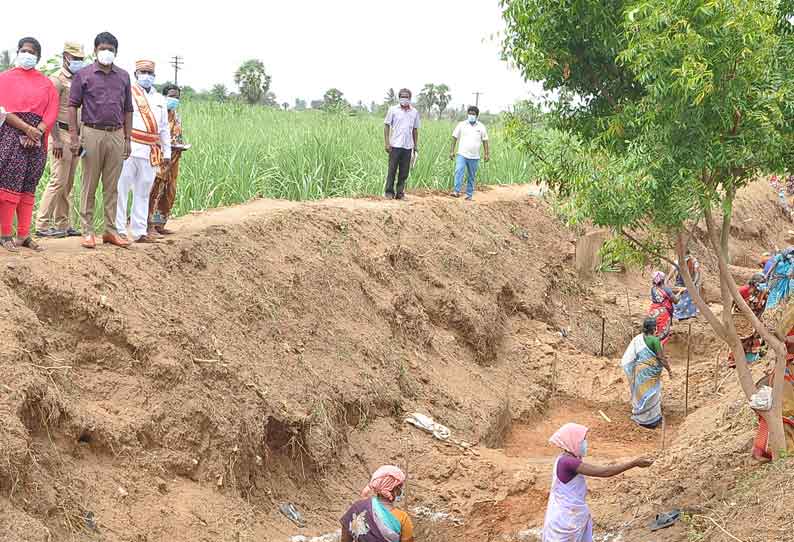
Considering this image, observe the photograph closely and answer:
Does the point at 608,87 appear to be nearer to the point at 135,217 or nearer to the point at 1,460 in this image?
the point at 135,217

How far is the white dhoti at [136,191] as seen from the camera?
757cm

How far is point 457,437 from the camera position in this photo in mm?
9180

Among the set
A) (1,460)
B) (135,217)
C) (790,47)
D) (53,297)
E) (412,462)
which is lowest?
(412,462)

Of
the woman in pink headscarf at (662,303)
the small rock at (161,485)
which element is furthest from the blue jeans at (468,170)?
the small rock at (161,485)

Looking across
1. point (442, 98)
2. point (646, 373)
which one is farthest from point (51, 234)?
point (442, 98)

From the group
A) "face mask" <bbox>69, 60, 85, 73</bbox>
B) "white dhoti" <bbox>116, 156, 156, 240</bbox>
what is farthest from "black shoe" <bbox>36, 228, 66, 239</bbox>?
"face mask" <bbox>69, 60, 85, 73</bbox>

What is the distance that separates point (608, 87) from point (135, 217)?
4.09 meters

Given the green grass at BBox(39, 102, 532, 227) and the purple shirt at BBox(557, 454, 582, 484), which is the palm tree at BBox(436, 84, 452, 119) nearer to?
the green grass at BBox(39, 102, 532, 227)

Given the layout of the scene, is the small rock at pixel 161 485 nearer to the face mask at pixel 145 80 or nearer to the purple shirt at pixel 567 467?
the purple shirt at pixel 567 467

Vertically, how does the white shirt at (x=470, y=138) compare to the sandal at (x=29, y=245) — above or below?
above

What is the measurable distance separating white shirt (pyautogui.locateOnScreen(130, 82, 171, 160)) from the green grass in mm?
1552

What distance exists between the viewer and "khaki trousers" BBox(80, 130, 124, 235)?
712cm

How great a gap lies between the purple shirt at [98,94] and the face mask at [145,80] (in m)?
0.46

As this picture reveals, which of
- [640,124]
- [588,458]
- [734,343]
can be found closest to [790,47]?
[640,124]
